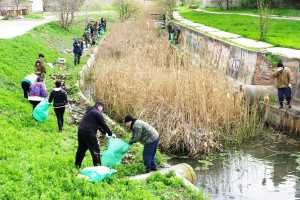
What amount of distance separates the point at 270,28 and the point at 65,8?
55.8 ft

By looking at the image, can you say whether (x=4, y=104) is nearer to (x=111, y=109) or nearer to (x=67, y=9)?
(x=111, y=109)

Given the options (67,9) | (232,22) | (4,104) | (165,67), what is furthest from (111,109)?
(67,9)

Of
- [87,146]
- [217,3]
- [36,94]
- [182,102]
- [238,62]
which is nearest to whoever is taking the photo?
[87,146]

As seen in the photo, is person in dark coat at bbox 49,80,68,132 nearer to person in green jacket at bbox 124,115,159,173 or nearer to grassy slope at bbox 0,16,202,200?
grassy slope at bbox 0,16,202,200

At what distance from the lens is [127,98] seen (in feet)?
55.0

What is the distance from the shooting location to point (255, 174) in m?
13.9

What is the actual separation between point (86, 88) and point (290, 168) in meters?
10.3

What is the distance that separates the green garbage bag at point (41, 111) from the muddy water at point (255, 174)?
13.0 ft

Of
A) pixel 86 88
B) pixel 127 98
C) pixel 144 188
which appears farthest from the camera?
pixel 86 88

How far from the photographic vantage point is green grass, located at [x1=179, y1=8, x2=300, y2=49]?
2331 centimetres

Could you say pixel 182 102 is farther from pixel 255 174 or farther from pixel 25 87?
pixel 25 87

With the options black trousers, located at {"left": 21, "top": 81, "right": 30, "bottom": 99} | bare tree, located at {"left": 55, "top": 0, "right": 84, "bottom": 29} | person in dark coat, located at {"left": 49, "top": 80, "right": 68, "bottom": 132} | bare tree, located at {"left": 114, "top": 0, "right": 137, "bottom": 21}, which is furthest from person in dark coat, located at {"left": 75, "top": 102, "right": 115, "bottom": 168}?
bare tree, located at {"left": 114, "top": 0, "right": 137, "bottom": 21}

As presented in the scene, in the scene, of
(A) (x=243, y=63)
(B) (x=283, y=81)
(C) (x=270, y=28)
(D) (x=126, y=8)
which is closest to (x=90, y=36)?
(C) (x=270, y=28)

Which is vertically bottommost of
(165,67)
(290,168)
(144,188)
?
(290,168)
